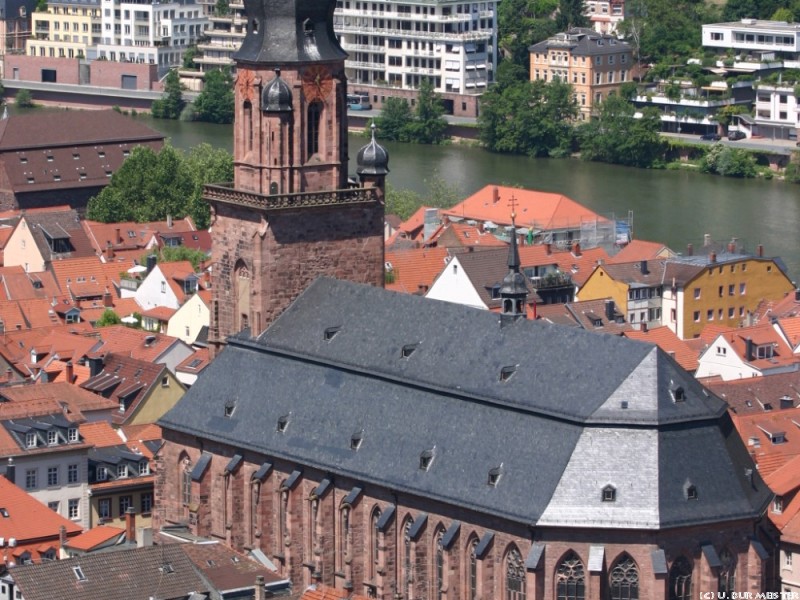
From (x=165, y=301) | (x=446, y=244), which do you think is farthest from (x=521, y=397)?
(x=446, y=244)

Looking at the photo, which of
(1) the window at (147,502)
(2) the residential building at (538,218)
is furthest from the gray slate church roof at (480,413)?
(2) the residential building at (538,218)

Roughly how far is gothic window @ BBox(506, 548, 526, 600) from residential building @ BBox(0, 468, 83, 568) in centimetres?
1287

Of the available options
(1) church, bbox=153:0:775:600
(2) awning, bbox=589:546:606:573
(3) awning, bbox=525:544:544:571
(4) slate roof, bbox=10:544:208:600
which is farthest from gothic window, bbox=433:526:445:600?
(4) slate roof, bbox=10:544:208:600

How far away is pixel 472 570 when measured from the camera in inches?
3219

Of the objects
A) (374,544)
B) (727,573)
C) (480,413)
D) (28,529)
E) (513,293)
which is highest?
(513,293)

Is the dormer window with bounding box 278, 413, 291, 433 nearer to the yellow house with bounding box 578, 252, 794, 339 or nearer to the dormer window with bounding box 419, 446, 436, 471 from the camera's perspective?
the dormer window with bounding box 419, 446, 436, 471

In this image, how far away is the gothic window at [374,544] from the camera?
8462cm

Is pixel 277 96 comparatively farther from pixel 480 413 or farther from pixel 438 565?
pixel 438 565

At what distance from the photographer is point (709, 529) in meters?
79.6

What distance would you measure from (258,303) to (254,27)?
763 cm

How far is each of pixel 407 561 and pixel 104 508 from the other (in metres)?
15.1

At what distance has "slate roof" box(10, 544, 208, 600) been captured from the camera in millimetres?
81500

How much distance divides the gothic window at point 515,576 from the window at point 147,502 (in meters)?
18.5

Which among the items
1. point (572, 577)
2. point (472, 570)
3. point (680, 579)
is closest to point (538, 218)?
point (472, 570)
